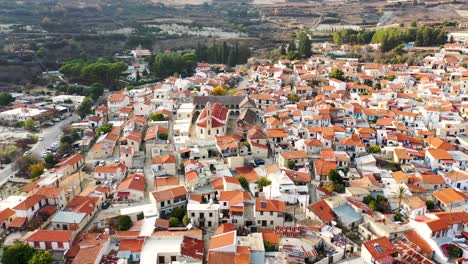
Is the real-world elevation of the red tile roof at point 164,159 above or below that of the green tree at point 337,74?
below

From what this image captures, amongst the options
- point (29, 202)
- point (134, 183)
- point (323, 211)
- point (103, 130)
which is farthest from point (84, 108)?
point (323, 211)

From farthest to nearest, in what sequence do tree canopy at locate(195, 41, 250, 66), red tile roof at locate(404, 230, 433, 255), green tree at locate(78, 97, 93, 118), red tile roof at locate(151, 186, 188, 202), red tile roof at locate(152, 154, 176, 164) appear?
tree canopy at locate(195, 41, 250, 66), green tree at locate(78, 97, 93, 118), red tile roof at locate(152, 154, 176, 164), red tile roof at locate(151, 186, 188, 202), red tile roof at locate(404, 230, 433, 255)

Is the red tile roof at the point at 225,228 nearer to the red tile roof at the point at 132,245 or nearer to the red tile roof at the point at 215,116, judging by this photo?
the red tile roof at the point at 132,245

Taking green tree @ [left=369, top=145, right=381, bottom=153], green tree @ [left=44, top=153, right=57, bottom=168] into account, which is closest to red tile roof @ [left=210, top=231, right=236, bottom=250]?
green tree @ [left=369, top=145, right=381, bottom=153]

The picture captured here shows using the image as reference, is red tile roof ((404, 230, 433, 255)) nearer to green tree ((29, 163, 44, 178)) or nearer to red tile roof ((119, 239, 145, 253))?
red tile roof ((119, 239, 145, 253))

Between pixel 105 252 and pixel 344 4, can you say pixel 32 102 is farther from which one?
pixel 344 4

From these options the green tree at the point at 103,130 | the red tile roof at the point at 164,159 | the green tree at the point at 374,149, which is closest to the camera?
the red tile roof at the point at 164,159

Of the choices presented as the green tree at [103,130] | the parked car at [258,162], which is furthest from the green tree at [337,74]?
the green tree at [103,130]
